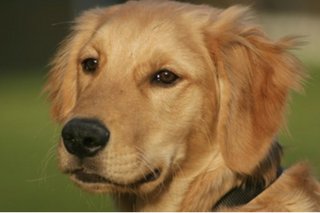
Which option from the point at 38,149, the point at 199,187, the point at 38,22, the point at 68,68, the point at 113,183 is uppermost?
the point at 68,68

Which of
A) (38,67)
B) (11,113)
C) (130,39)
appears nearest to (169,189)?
(130,39)

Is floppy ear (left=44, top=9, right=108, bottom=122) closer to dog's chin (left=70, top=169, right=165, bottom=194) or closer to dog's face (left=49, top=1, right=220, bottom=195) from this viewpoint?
dog's face (left=49, top=1, right=220, bottom=195)

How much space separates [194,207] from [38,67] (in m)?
9.69

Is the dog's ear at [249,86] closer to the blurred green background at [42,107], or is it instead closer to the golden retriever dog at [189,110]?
the golden retriever dog at [189,110]

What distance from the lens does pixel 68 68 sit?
439 cm

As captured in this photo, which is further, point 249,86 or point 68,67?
point 68,67

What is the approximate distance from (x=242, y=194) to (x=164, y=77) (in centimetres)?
64

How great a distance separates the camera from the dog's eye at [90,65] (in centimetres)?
404

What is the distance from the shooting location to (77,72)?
14.1 feet

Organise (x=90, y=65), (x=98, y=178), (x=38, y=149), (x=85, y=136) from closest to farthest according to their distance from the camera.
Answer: (x=85, y=136) → (x=98, y=178) → (x=90, y=65) → (x=38, y=149)

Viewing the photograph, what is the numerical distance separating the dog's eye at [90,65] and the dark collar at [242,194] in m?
0.88

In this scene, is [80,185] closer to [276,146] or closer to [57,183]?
[276,146]

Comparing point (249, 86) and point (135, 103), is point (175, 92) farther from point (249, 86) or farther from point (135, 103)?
point (249, 86)

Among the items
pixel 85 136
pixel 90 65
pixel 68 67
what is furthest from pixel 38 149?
pixel 85 136
